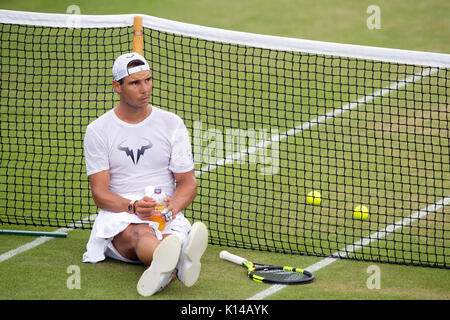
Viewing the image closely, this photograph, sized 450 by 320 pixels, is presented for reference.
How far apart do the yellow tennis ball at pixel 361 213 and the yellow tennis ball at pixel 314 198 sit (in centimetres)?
53

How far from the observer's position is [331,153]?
1123 centimetres

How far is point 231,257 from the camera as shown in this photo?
315 inches

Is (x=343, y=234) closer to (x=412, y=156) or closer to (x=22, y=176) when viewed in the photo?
(x=412, y=156)

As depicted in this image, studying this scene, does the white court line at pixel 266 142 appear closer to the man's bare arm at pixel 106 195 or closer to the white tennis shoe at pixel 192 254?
the man's bare arm at pixel 106 195

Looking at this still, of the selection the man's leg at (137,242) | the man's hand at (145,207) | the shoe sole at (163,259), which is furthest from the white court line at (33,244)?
the shoe sole at (163,259)

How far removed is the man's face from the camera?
24.7 feet

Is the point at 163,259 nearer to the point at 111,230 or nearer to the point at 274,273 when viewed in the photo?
the point at 111,230

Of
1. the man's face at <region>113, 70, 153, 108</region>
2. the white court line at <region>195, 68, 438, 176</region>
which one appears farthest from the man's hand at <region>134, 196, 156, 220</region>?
the white court line at <region>195, 68, 438, 176</region>

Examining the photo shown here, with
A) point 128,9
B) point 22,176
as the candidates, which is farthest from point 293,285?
point 128,9

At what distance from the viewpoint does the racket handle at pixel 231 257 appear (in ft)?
26.0

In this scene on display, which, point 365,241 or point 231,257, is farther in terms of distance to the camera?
point 365,241

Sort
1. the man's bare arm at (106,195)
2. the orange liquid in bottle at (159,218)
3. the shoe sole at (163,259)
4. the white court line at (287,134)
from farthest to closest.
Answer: the white court line at (287,134), the man's bare arm at (106,195), the orange liquid in bottle at (159,218), the shoe sole at (163,259)

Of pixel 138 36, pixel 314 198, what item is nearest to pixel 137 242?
pixel 138 36

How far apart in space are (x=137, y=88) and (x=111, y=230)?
1.37 meters
